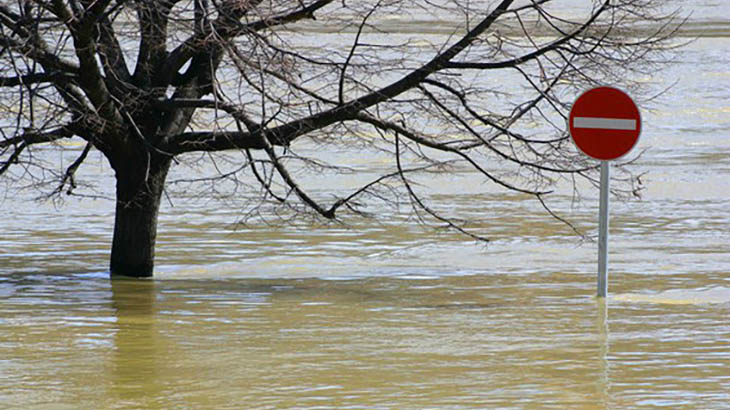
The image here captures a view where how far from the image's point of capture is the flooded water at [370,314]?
9.11m

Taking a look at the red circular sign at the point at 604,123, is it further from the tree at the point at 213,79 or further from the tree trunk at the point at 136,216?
the tree trunk at the point at 136,216

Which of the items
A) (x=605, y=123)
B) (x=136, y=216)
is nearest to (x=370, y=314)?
(x=605, y=123)

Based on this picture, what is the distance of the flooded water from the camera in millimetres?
9109

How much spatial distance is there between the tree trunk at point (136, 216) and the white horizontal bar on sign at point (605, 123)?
15.2ft

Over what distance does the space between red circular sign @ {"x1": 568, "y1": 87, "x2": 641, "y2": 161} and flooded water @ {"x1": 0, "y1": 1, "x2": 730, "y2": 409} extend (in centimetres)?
137

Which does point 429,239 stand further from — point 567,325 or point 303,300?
point 567,325

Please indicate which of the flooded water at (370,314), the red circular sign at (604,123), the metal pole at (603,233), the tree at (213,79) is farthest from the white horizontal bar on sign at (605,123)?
the flooded water at (370,314)

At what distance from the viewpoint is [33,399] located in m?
8.82

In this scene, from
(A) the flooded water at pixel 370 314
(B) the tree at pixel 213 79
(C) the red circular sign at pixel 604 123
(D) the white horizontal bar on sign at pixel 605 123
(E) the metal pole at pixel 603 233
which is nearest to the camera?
(A) the flooded water at pixel 370 314

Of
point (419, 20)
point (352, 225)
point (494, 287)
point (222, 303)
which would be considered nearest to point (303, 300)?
point (222, 303)

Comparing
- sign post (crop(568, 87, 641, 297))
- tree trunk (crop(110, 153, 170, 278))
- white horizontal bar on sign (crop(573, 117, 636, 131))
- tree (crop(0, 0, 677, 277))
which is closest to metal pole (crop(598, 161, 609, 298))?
sign post (crop(568, 87, 641, 297))

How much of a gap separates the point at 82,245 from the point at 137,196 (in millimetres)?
3815

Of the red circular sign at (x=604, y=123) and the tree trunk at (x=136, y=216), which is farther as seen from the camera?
the tree trunk at (x=136, y=216)

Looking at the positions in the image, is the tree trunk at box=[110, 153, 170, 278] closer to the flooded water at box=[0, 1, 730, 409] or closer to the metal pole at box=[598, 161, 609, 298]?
the flooded water at box=[0, 1, 730, 409]
